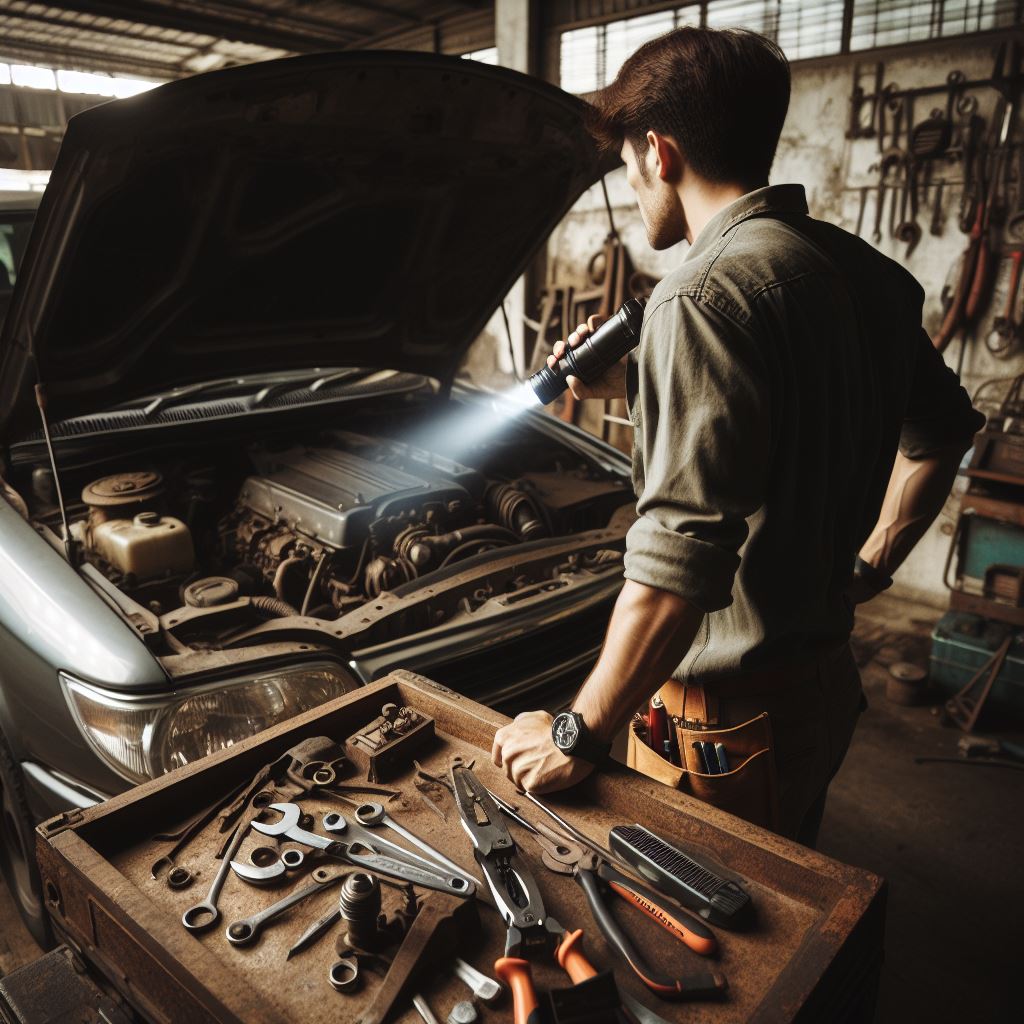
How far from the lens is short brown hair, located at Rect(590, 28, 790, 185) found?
106 centimetres

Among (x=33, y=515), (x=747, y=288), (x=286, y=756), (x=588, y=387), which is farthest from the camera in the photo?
(x=33, y=515)

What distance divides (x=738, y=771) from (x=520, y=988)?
584 millimetres

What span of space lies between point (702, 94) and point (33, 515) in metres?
2.01

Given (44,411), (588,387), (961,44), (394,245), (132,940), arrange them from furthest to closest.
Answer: (961,44) < (394,245) < (44,411) < (588,387) < (132,940)

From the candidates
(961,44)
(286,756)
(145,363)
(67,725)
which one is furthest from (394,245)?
(961,44)

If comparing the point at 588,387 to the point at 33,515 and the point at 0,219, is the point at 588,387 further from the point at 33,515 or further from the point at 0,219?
the point at 0,219

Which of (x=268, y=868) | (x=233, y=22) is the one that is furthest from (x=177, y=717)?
(x=233, y=22)

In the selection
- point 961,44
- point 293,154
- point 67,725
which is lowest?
point 67,725

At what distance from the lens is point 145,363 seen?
7.61 feet

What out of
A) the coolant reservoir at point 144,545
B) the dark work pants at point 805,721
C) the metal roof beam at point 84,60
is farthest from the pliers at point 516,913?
the metal roof beam at point 84,60

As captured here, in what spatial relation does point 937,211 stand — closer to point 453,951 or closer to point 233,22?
point 453,951

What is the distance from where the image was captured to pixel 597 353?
144cm

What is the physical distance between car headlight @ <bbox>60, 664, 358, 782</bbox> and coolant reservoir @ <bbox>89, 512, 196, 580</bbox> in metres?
0.54

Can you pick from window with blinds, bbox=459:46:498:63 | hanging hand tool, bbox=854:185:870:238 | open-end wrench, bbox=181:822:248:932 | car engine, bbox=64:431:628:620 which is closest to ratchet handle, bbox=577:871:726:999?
open-end wrench, bbox=181:822:248:932
